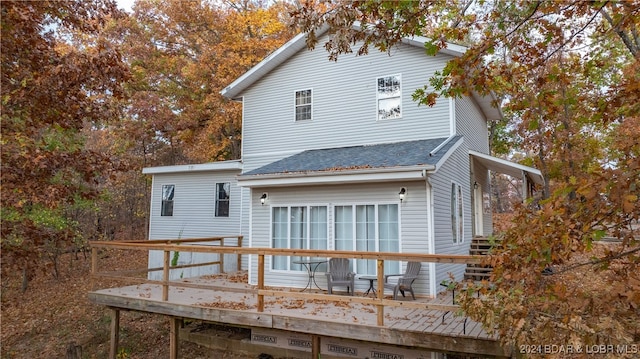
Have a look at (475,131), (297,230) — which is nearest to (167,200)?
(297,230)

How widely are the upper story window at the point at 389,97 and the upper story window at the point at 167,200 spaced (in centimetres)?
816

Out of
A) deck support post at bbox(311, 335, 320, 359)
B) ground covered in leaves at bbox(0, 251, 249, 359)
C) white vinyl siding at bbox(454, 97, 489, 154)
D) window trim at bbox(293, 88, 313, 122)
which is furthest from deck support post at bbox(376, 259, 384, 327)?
window trim at bbox(293, 88, 313, 122)

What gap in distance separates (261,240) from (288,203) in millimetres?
1202

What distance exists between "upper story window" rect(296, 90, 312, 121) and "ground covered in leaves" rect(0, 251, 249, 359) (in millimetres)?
6520

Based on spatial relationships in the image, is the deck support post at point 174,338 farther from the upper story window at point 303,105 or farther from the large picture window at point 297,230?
the upper story window at point 303,105

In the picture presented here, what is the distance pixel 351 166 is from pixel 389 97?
294 centimetres

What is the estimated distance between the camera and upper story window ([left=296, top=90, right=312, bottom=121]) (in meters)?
11.4

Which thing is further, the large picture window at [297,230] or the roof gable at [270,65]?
the roof gable at [270,65]

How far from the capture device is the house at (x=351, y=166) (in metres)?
8.41

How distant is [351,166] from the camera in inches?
336

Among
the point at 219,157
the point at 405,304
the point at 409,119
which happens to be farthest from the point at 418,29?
the point at 219,157

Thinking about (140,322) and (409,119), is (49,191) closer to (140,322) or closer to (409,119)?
(140,322)

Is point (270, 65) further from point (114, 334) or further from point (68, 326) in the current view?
point (68, 326)

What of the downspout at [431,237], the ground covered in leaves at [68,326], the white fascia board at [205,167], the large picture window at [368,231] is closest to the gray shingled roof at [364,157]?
the downspout at [431,237]
